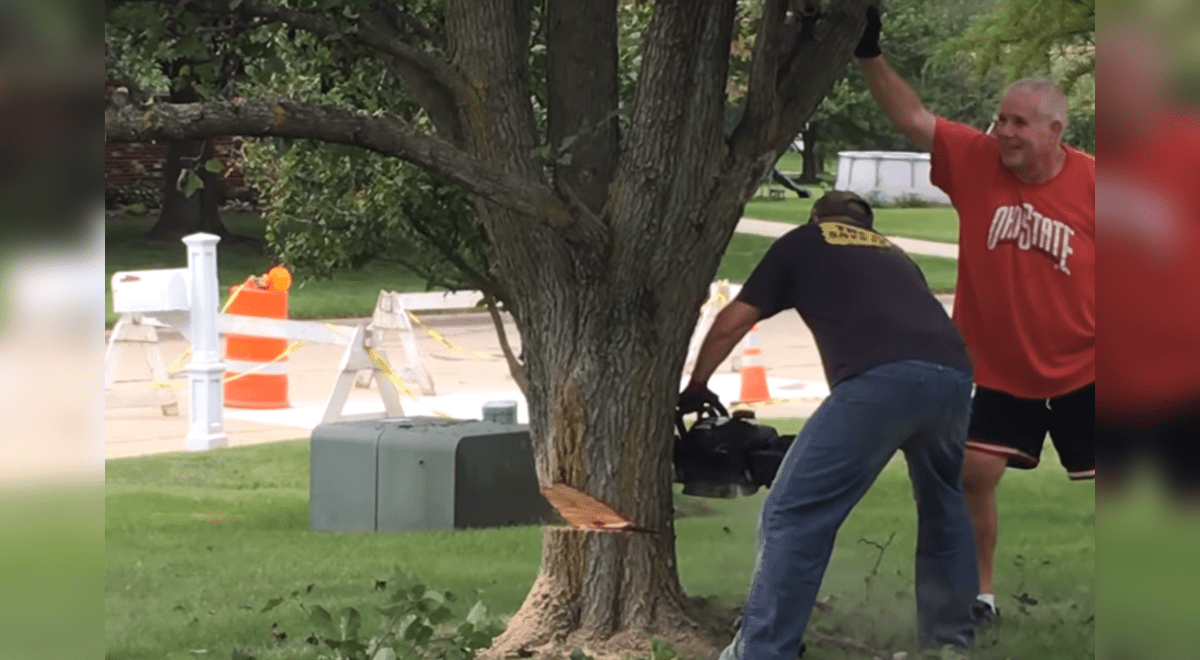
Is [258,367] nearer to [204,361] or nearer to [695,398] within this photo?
[204,361]

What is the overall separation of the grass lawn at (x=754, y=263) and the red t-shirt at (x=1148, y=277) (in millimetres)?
16933

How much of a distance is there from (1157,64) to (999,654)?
417 cm

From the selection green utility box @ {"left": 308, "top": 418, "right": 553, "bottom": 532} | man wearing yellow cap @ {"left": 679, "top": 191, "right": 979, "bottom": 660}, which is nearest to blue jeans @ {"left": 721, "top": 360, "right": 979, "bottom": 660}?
man wearing yellow cap @ {"left": 679, "top": 191, "right": 979, "bottom": 660}

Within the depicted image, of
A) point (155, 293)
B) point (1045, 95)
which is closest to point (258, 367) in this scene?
point (155, 293)

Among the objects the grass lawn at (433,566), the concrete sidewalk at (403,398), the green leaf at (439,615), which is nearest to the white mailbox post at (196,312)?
the concrete sidewalk at (403,398)

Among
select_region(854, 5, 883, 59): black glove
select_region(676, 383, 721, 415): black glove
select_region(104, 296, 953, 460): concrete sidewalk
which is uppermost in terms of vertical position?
select_region(854, 5, 883, 59): black glove

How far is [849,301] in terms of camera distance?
450 cm

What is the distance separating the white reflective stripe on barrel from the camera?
13212 millimetres

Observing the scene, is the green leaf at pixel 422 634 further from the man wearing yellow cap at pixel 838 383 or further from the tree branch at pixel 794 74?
the tree branch at pixel 794 74

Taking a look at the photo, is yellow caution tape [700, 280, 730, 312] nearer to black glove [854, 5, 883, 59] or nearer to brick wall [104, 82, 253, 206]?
black glove [854, 5, 883, 59]

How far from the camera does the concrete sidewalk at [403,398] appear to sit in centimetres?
1228

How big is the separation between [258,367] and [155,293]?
1.23m

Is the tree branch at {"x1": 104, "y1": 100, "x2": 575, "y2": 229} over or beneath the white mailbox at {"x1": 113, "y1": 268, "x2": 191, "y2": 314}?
over

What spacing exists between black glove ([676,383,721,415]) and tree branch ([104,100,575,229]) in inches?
23.3
